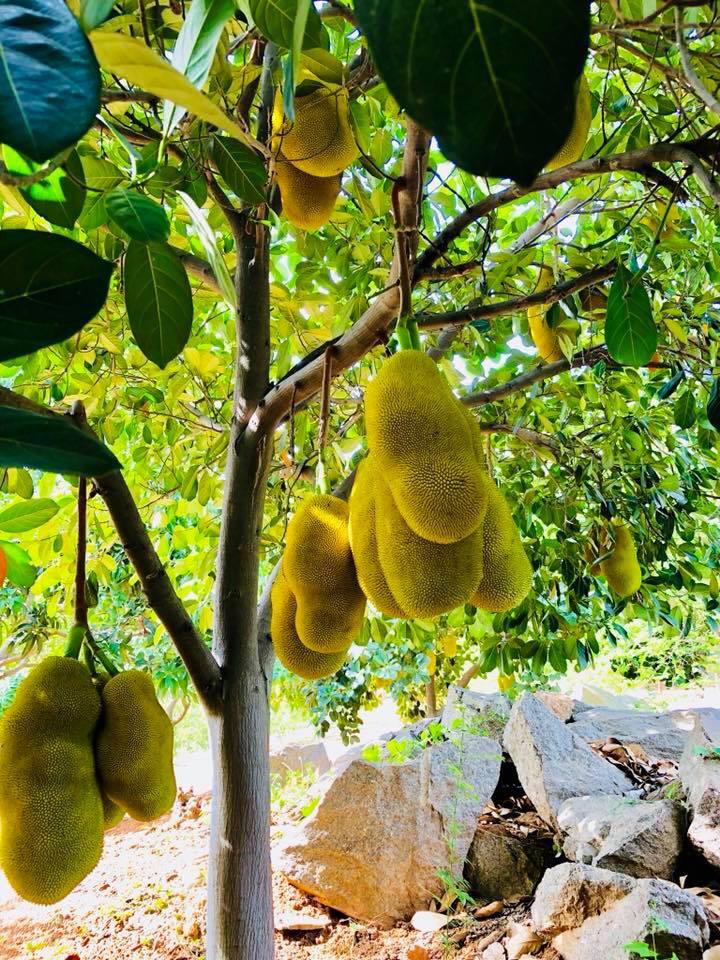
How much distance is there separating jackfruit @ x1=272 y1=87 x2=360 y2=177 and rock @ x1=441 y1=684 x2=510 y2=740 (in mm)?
2340

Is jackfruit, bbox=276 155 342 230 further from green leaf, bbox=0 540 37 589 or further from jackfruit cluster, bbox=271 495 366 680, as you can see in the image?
green leaf, bbox=0 540 37 589

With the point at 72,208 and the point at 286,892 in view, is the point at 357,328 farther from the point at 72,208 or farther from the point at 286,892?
the point at 286,892

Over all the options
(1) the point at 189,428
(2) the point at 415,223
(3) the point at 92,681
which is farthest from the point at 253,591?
(1) the point at 189,428

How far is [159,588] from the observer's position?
3.35 feet

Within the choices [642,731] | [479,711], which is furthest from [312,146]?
[642,731]

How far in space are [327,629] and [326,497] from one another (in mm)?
162

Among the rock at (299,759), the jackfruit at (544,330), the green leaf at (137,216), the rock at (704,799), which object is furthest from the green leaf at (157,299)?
the rock at (299,759)

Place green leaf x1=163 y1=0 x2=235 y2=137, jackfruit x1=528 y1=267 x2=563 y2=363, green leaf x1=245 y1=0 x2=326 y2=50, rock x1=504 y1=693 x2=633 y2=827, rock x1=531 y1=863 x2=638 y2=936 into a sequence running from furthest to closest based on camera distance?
rock x1=504 y1=693 x2=633 y2=827
rock x1=531 y1=863 x2=638 y2=936
jackfruit x1=528 y1=267 x2=563 y2=363
green leaf x1=245 y1=0 x2=326 y2=50
green leaf x1=163 y1=0 x2=235 y2=137

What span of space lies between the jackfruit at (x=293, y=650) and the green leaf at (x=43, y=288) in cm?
62

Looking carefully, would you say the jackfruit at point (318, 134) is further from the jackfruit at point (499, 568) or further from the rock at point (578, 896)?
the rock at point (578, 896)

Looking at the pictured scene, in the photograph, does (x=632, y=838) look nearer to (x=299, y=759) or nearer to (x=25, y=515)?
(x=25, y=515)

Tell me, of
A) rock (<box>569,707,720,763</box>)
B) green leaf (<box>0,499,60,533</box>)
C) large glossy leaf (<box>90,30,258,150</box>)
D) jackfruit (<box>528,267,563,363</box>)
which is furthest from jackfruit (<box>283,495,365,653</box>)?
rock (<box>569,707,720,763</box>)

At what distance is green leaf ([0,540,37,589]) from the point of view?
0.97 m

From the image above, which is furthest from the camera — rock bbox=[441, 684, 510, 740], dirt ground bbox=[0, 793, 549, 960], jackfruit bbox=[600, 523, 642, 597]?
rock bbox=[441, 684, 510, 740]
